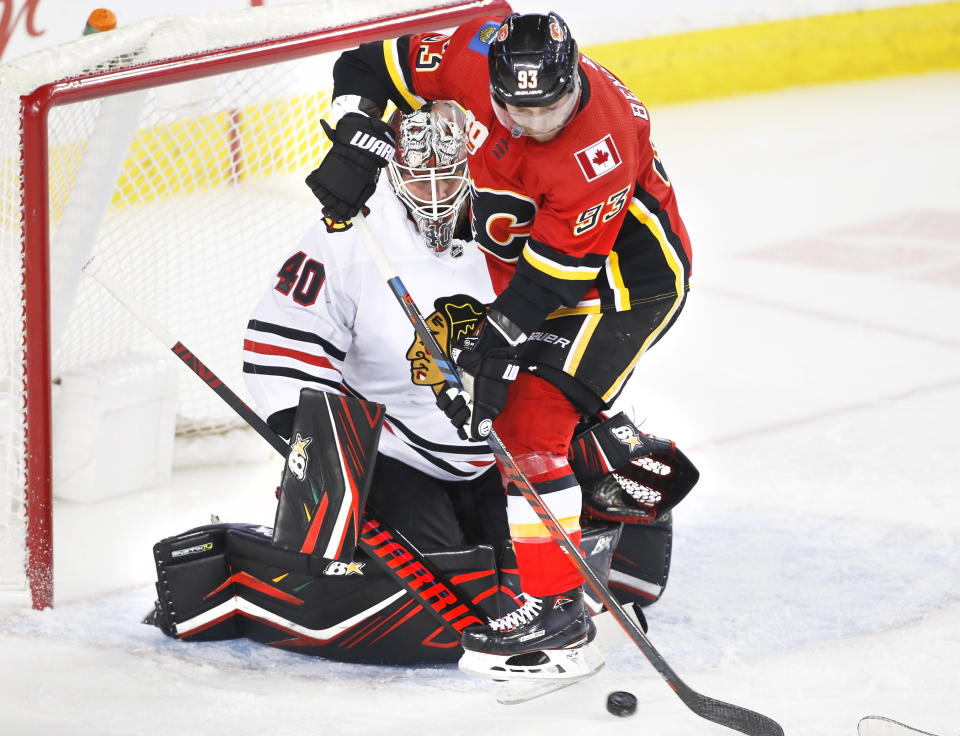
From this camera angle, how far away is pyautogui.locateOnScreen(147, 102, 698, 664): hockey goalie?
7.50 feet

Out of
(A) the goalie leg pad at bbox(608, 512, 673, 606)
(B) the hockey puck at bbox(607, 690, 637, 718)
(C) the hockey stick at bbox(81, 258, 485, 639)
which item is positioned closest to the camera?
(B) the hockey puck at bbox(607, 690, 637, 718)

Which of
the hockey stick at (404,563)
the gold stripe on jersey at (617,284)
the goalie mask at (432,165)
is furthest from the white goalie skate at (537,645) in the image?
the goalie mask at (432,165)

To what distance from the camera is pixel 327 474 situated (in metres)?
2.28

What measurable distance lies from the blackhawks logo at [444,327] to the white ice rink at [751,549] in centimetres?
52

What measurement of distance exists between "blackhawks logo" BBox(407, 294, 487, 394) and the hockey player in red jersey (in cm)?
13

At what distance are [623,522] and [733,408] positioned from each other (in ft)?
3.46

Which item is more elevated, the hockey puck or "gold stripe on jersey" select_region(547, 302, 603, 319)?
"gold stripe on jersey" select_region(547, 302, 603, 319)

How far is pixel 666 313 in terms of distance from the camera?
2322 millimetres

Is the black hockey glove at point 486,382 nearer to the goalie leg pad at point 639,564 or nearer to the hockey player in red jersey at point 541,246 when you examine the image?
the hockey player in red jersey at point 541,246

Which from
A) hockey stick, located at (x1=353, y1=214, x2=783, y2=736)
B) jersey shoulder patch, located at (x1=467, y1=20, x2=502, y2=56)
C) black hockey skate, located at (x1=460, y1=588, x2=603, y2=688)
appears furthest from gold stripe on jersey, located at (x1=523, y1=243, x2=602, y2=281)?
black hockey skate, located at (x1=460, y1=588, x2=603, y2=688)

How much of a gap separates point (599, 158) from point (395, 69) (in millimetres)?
517

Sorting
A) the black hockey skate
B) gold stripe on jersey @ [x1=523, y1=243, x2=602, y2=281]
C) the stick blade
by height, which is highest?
gold stripe on jersey @ [x1=523, y1=243, x2=602, y2=281]

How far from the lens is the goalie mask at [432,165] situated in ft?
7.55

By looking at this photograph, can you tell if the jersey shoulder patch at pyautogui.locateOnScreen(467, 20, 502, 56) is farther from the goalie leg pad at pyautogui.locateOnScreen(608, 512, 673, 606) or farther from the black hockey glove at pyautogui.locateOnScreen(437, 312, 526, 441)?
the goalie leg pad at pyautogui.locateOnScreen(608, 512, 673, 606)
